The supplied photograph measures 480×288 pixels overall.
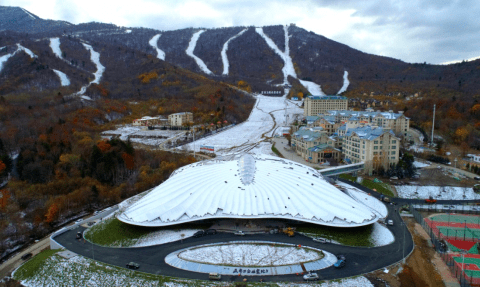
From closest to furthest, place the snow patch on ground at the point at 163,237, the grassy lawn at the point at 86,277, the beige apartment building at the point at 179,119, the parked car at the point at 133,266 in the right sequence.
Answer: the grassy lawn at the point at 86,277 → the parked car at the point at 133,266 → the snow patch on ground at the point at 163,237 → the beige apartment building at the point at 179,119

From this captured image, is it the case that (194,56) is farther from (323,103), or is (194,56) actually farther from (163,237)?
(163,237)

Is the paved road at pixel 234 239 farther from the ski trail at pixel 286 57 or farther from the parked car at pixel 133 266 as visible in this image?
the ski trail at pixel 286 57

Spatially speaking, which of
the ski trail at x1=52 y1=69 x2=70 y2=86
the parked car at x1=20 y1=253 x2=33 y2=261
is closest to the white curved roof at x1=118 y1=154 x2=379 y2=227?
the parked car at x1=20 y1=253 x2=33 y2=261

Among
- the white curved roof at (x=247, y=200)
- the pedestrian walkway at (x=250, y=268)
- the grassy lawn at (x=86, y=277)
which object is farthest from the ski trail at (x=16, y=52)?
the pedestrian walkway at (x=250, y=268)

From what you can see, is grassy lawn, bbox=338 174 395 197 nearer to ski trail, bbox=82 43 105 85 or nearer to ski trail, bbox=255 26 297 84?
ski trail, bbox=82 43 105 85

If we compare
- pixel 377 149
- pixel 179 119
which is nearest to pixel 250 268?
pixel 377 149

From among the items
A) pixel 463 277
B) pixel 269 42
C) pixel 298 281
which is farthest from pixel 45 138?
pixel 269 42
